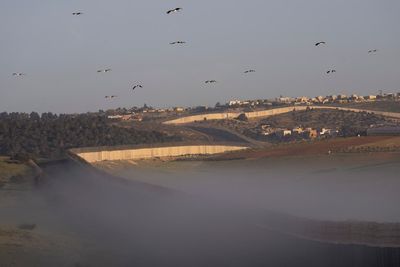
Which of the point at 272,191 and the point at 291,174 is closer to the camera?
the point at 272,191

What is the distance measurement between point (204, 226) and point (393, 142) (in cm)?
4393

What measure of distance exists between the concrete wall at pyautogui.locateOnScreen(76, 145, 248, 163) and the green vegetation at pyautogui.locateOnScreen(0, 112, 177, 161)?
488 cm

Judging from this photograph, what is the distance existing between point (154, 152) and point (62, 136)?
12.9m

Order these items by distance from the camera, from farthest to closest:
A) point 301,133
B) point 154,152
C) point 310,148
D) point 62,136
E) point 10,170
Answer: point 301,133
point 62,136
point 154,152
point 310,148
point 10,170

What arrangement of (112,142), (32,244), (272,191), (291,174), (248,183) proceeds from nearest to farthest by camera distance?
(32,244) < (272,191) < (248,183) < (291,174) < (112,142)

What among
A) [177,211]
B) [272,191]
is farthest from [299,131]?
[177,211]

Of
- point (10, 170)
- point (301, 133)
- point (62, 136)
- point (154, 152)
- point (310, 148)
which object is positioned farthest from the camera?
point (301, 133)

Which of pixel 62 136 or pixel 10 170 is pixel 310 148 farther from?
pixel 62 136

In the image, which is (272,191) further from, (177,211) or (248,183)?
(177,211)

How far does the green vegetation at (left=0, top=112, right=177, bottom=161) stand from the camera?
289 feet

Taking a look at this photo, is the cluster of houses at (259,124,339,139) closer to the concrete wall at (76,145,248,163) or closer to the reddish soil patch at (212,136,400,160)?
the concrete wall at (76,145,248,163)

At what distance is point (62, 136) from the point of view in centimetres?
9531

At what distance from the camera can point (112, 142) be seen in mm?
98062

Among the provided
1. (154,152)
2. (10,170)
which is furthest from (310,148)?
(10,170)
